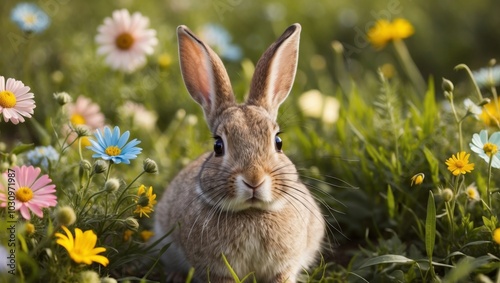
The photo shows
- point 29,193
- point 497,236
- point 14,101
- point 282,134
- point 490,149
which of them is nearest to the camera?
point 29,193

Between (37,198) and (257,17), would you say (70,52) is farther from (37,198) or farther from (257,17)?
(37,198)

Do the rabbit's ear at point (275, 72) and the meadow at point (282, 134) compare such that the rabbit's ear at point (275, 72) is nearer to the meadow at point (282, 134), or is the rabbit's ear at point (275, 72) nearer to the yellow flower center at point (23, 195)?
the meadow at point (282, 134)

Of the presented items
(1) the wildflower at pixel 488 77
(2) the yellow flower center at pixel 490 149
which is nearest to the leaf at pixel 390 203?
(2) the yellow flower center at pixel 490 149

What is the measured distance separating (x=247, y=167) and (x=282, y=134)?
1987 millimetres

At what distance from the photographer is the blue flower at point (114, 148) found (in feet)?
11.7

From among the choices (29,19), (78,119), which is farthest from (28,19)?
(78,119)

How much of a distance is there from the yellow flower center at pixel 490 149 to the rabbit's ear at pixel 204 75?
4.60ft

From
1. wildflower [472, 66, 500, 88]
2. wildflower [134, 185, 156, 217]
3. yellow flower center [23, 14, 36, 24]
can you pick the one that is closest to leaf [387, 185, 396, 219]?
wildflower [472, 66, 500, 88]

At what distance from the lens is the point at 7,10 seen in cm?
696

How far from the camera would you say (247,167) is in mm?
3555

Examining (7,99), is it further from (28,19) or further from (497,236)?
(497,236)

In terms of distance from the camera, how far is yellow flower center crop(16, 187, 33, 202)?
3311 millimetres

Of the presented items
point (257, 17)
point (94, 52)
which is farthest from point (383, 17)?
point (94, 52)

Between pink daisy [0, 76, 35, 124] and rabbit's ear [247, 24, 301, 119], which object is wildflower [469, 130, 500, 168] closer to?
rabbit's ear [247, 24, 301, 119]
